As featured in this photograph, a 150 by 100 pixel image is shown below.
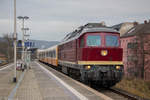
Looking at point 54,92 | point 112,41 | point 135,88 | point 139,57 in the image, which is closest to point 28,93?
point 54,92

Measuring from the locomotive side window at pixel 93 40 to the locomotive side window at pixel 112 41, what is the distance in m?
0.45

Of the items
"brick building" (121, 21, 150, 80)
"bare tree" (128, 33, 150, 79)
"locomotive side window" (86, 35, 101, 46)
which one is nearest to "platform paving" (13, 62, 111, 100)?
"locomotive side window" (86, 35, 101, 46)

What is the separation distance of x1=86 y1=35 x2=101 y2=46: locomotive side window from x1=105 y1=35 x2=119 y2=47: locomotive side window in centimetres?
45

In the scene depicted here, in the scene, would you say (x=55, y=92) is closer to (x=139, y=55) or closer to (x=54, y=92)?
(x=54, y=92)

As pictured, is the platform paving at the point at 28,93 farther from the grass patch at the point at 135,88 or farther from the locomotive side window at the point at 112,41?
the grass patch at the point at 135,88

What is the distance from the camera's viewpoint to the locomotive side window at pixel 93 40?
1339cm

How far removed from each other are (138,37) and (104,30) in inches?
1215

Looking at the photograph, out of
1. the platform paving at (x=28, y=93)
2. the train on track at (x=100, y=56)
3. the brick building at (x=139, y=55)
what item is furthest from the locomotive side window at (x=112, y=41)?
the brick building at (x=139, y=55)

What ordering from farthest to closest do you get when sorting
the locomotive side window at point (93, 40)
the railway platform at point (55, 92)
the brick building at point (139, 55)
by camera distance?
the brick building at point (139, 55)
the locomotive side window at point (93, 40)
the railway platform at point (55, 92)

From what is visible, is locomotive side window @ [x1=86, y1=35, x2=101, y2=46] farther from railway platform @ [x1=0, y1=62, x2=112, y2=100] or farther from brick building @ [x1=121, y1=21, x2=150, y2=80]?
brick building @ [x1=121, y1=21, x2=150, y2=80]

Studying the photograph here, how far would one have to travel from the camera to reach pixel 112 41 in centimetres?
1363

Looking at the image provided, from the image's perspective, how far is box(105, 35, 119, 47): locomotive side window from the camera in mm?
13516

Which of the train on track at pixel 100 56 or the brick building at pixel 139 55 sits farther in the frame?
the brick building at pixel 139 55

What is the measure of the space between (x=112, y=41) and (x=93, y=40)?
3.61ft
